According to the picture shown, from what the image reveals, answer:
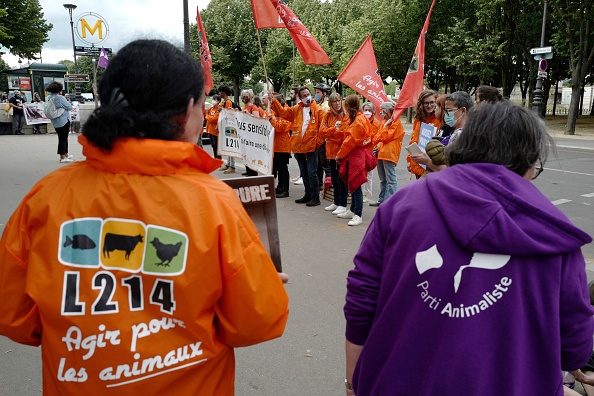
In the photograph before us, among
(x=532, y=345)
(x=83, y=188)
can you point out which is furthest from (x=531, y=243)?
(x=83, y=188)

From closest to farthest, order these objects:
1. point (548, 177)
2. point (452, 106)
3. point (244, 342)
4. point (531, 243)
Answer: point (531, 243) → point (244, 342) → point (452, 106) → point (548, 177)

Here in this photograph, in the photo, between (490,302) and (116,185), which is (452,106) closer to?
(490,302)

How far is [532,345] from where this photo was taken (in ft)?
4.48

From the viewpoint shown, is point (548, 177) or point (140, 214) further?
point (548, 177)

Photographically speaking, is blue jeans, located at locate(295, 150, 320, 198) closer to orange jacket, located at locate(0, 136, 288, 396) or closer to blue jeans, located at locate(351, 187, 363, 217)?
blue jeans, located at locate(351, 187, 363, 217)

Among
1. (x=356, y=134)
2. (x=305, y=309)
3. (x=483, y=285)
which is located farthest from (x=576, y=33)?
(x=483, y=285)

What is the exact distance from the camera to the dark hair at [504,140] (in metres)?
1.49

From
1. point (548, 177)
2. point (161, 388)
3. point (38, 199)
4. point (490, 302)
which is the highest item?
point (38, 199)

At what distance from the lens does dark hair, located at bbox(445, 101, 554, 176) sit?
149 cm

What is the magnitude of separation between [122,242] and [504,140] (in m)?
1.15

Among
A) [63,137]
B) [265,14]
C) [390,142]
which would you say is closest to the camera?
[265,14]

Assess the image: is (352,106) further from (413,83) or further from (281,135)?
(281,135)

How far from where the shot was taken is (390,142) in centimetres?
785

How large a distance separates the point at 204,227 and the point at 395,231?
55cm
